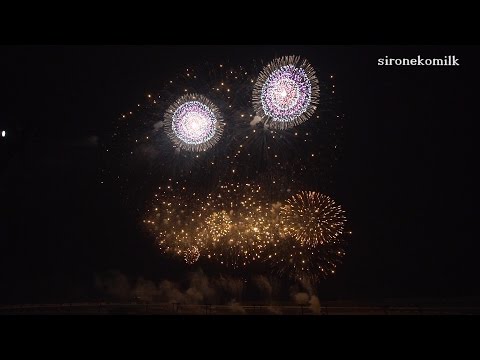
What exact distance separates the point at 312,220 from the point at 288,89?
8.22ft

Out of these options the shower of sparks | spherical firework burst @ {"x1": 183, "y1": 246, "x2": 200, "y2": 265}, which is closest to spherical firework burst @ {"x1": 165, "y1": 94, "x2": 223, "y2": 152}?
the shower of sparks

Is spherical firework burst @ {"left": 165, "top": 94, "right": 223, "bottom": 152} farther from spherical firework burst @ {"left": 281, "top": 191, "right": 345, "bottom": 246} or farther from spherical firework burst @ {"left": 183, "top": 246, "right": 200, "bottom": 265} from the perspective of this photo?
spherical firework burst @ {"left": 183, "top": 246, "right": 200, "bottom": 265}

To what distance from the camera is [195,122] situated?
9102 mm

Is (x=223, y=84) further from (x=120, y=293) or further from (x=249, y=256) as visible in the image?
(x=120, y=293)

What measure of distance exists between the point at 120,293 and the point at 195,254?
5.76 feet

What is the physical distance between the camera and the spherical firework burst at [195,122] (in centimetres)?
912

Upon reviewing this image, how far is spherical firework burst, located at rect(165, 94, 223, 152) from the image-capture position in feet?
29.9

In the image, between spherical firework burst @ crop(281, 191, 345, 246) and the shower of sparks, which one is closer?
spherical firework burst @ crop(281, 191, 345, 246)

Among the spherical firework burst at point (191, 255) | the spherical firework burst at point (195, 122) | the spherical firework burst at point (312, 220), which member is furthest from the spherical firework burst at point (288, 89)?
the spherical firework burst at point (191, 255)

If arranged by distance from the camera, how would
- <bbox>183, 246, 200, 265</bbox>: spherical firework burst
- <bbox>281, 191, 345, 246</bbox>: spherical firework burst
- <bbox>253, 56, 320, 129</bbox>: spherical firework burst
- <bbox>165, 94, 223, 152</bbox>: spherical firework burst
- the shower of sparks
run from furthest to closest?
<bbox>183, 246, 200, 265</bbox>: spherical firework burst
the shower of sparks
<bbox>281, 191, 345, 246</bbox>: spherical firework burst
<bbox>165, 94, 223, 152</bbox>: spherical firework burst
<bbox>253, 56, 320, 129</bbox>: spherical firework burst

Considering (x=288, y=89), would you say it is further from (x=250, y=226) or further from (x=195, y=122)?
(x=250, y=226)

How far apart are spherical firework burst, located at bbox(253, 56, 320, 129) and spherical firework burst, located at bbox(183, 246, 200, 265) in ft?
11.1

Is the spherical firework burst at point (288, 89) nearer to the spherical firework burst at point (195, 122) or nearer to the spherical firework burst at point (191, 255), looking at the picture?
the spherical firework burst at point (195, 122)

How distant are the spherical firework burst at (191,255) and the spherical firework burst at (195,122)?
2.38m
